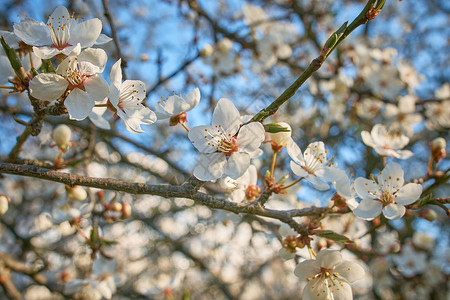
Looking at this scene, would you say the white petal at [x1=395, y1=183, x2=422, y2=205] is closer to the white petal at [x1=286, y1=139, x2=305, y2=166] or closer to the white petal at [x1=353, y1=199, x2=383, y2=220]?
the white petal at [x1=353, y1=199, x2=383, y2=220]

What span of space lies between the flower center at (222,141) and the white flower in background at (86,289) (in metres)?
1.39

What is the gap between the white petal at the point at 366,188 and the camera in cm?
143

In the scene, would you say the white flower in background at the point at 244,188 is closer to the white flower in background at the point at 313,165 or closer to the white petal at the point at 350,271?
the white flower in background at the point at 313,165

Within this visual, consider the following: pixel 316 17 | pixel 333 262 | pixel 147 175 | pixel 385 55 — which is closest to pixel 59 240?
pixel 147 175

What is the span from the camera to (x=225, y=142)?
1.28 metres

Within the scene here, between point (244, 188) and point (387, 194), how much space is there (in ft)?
2.00

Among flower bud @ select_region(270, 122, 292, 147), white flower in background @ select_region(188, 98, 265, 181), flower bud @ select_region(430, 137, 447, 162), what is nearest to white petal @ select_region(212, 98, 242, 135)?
white flower in background @ select_region(188, 98, 265, 181)

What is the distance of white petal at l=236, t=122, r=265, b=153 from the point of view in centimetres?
112

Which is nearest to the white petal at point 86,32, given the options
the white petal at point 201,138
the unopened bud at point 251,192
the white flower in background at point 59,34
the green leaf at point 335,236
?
the white flower in background at point 59,34

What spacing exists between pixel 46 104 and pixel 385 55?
163 inches

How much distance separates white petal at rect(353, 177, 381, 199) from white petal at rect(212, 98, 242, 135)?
0.58 meters

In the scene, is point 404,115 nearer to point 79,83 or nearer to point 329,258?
point 329,258

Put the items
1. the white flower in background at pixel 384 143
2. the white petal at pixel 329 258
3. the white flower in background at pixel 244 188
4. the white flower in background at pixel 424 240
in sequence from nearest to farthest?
1. the white petal at pixel 329 258
2. the white flower in background at pixel 244 188
3. the white flower in background at pixel 384 143
4. the white flower in background at pixel 424 240

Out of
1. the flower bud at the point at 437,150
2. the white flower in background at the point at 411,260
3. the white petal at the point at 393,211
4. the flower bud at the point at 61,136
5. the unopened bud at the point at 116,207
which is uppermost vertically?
the flower bud at the point at 437,150
